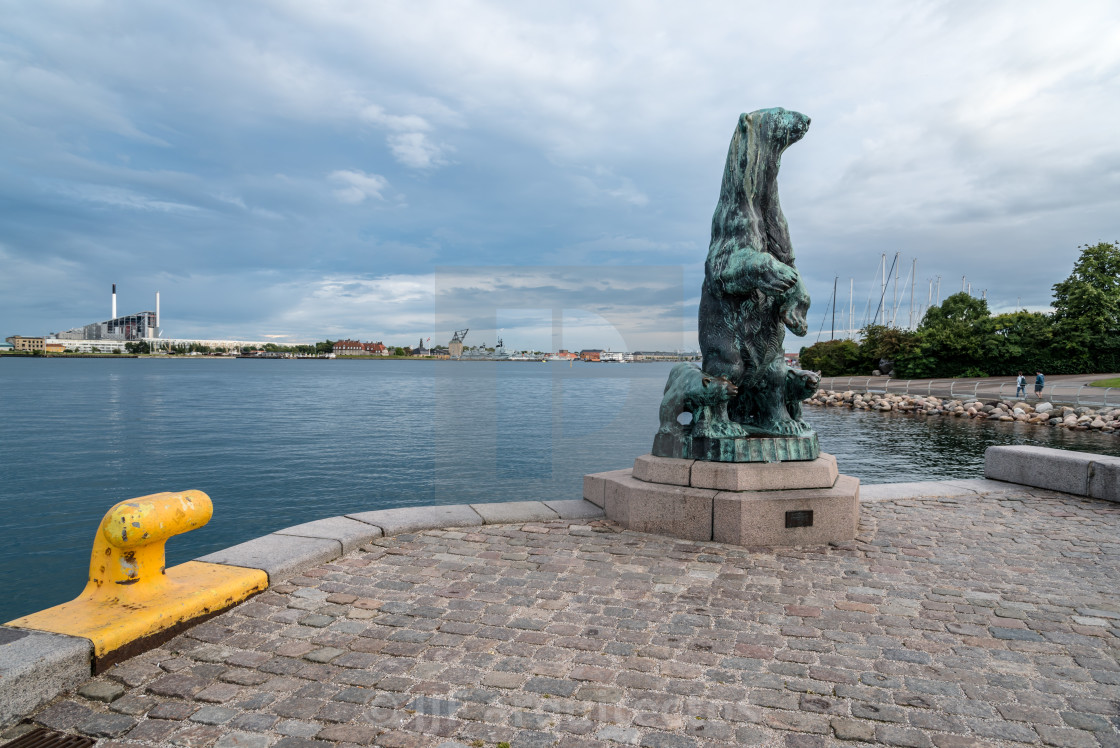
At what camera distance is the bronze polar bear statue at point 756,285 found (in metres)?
6.05

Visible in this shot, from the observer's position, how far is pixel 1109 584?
198 inches

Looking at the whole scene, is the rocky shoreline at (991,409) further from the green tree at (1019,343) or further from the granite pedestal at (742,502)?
the granite pedestal at (742,502)

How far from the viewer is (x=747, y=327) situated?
21.1 feet

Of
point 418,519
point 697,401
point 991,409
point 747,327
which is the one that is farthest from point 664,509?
point 991,409

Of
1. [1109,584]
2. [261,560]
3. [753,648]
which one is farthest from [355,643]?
[1109,584]

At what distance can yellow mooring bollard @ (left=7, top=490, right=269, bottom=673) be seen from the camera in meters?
3.57

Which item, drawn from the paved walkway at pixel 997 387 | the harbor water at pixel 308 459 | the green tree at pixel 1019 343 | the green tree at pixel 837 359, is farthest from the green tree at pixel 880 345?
the harbor water at pixel 308 459

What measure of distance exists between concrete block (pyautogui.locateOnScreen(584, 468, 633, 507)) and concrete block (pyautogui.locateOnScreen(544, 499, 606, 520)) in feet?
0.24

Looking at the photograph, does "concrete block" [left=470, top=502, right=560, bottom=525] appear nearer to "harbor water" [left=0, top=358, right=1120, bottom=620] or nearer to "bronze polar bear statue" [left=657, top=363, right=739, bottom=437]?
"bronze polar bear statue" [left=657, top=363, right=739, bottom=437]

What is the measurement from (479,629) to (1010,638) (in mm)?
3396

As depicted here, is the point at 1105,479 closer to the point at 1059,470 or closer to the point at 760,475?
the point at 1059,470

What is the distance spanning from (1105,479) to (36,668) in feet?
35.5

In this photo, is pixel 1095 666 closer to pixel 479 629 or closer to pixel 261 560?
pixel 479 629

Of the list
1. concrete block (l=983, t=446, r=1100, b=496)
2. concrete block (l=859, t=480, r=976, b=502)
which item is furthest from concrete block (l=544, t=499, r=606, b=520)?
concrete block (l=983, t=446, r=1100, b=496)
